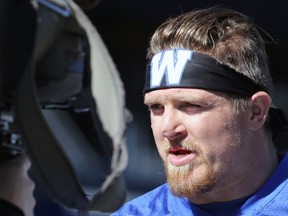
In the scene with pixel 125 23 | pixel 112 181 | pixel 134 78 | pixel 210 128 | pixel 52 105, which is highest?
pixel 52 105

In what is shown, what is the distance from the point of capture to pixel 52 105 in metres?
1.07

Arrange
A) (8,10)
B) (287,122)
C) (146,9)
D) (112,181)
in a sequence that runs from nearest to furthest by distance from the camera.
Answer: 1. (8,10)
2. (112,181)
3. (287,122)
4. (146,9)

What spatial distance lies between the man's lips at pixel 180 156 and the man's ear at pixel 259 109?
20 cm

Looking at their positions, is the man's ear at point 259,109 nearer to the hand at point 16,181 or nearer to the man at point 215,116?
the man at point 215,116

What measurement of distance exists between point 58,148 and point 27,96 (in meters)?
0.11

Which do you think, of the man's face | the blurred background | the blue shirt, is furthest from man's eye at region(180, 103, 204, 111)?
the blurred background

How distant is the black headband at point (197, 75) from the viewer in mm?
1573

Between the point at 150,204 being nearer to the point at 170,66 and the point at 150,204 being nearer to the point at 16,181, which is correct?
the point at 170,66

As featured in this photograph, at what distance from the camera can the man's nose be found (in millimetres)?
1536

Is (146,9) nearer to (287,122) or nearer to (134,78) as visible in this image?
(134,78)

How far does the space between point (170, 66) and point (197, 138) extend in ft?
0.70

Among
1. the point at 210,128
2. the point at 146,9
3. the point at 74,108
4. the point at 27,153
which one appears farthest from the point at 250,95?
the point at 146,9

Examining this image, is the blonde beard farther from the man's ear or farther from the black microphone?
the black microphone

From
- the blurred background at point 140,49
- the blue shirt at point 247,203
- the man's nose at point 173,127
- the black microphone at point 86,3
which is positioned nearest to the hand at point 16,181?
the black microphone at point 86,3
